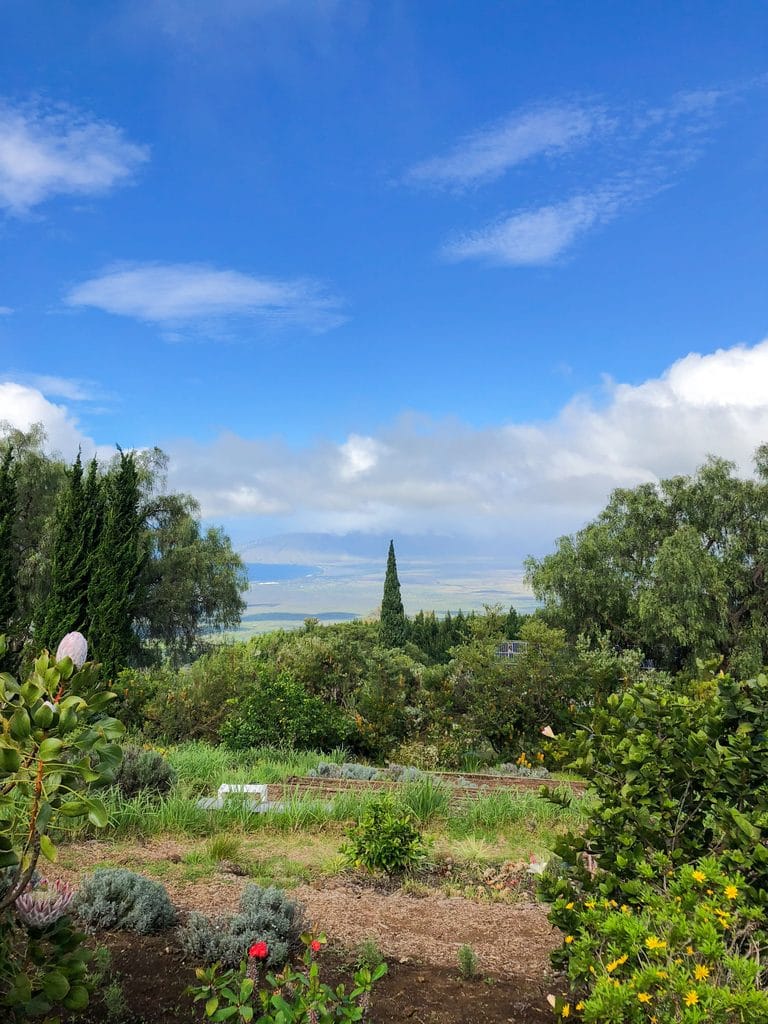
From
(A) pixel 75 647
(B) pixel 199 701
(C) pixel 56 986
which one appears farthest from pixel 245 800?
(B) pixel 199 701

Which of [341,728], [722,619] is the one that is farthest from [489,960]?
[722,619]

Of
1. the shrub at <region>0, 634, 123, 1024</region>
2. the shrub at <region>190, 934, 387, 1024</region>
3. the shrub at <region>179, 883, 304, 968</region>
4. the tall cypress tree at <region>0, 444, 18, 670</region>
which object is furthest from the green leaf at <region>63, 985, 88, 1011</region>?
the tall cypress tree at <region>0, 444, 18, 670</region>

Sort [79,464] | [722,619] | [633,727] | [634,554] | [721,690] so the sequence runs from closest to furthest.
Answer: [721,690], [633,727], [79,464], [722,619], [634,554]

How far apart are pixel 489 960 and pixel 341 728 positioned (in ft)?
22.3

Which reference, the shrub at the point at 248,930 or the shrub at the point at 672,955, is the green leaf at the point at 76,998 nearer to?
the shrub at the point at 248,930

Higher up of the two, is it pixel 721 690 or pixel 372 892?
pixel 721 690

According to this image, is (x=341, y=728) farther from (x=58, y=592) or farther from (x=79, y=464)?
(x=79, y=464)

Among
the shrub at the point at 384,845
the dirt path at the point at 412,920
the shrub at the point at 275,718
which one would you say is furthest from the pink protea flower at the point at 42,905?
the shrub at the point at 275,718

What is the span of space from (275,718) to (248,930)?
6402 millimetres

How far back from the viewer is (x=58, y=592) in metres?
19.2

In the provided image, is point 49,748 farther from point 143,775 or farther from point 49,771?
point 143,775

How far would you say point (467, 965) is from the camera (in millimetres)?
3033

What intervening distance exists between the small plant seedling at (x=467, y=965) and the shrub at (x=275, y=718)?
20.9 feet

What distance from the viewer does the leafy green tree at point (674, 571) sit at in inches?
940
